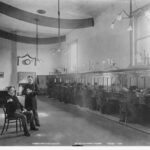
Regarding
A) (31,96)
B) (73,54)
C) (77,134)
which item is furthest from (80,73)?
(77,134)

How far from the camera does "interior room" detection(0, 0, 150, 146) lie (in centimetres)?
373

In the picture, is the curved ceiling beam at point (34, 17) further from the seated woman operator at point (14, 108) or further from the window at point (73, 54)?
the seated woman operator at point (14, 108)

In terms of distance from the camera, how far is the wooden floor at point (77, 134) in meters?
3.22

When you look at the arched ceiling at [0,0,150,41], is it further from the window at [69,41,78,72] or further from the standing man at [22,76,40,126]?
the standing man at [22,76,40,126]

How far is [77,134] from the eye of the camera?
3627 mm

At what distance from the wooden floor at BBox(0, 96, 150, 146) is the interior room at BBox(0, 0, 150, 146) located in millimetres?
15

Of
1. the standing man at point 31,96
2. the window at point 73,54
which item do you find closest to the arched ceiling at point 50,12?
the window at point 73,54

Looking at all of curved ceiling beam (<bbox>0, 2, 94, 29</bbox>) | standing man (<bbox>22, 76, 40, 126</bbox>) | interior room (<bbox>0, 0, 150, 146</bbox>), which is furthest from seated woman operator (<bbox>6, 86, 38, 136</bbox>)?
curved ceiling beam (<bbox>0, 2, 94, 29</bbox>)

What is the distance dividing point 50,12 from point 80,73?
105 inches

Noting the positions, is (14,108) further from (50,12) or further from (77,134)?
(50,12)

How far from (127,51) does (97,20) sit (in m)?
1.57

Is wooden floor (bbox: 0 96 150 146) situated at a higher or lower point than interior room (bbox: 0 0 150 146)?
lower

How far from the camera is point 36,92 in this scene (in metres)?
4.14

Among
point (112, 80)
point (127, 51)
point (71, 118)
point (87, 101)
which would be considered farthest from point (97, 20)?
point (71, 118)
